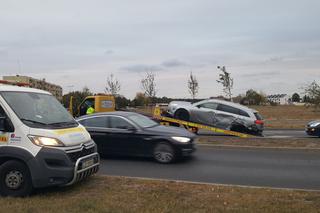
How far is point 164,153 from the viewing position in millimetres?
10031

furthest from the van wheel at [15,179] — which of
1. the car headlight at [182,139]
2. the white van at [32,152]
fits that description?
the car headlight at [182,139]

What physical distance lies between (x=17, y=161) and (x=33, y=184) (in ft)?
1.63

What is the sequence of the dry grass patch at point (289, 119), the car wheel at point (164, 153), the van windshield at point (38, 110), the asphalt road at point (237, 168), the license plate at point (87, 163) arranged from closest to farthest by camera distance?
the van windshield at point (38, 110) < the license plate at point (87, 163) < the asphalt road at point (237, 168) < the car wheel at point (164, 153) < the dry grass patch at point (289, 119)

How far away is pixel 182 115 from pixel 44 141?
12086 mm

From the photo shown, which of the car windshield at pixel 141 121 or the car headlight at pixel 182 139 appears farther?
the car windshield at pixel 141 121

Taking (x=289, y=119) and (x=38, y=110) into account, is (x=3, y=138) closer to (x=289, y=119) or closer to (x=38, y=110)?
(x=38, y=110)

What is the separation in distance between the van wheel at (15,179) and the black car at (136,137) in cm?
441

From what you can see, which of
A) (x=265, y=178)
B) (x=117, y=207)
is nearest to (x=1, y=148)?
(x=117, y=207)

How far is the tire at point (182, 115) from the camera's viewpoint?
1773 centimetres

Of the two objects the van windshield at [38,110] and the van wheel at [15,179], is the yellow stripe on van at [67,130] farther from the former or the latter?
the van wheel at [15,179]

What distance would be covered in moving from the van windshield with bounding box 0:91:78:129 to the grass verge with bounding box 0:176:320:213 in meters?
1.23

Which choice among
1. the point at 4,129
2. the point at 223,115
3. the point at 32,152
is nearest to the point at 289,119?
the point at 223,115

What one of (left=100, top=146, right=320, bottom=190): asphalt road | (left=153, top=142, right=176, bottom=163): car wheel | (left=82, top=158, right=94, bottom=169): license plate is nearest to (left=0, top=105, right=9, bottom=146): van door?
(left=82, top=158, right=94, bottom=169): license plate

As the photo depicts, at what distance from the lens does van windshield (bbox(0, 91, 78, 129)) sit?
6438 mm
